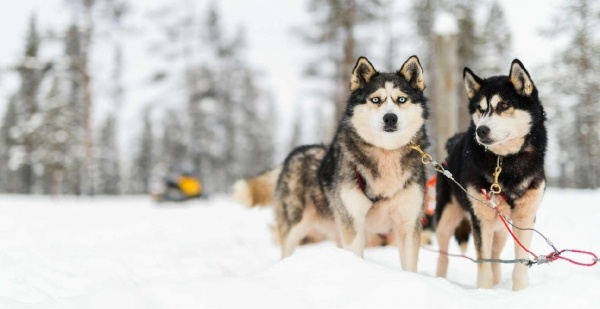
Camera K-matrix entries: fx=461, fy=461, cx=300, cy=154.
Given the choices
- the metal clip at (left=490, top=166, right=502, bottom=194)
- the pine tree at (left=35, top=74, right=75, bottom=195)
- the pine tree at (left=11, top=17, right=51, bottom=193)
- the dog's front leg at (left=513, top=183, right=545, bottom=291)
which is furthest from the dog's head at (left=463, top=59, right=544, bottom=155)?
the pine tree at (left=35, top=74, right=75, bottom=195)

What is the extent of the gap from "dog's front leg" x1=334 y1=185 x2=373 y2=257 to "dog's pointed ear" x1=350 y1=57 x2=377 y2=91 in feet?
2.99

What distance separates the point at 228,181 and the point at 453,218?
3526 cm

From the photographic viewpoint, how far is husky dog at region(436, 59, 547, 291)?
138 inches

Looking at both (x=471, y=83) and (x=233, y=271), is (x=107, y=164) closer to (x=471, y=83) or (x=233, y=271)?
(x=233, y=271)

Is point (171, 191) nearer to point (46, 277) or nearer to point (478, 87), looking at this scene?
point (46, 277)

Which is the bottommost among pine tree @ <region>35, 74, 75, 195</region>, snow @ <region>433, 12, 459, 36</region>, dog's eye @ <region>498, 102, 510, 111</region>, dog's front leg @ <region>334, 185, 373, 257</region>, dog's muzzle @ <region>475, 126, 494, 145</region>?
pine tree @ <region>35, 74, 75, 195</region>

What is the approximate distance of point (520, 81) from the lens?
3553 millimetres

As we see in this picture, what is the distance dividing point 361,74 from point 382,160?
0.80 m

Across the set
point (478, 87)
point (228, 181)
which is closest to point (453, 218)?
point (478, 87)

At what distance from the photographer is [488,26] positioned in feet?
89.5

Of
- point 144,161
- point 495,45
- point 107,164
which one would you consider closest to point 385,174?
point 495,45

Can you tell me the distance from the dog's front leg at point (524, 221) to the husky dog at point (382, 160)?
75 cm

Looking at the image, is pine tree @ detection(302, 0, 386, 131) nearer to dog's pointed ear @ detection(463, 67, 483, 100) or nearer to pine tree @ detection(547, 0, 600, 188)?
pine tree @ detection(547, 0, 600, 188)

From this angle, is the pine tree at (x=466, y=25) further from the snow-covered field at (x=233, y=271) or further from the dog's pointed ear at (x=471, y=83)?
the dog's pointed ear at (x=471, y=83)
